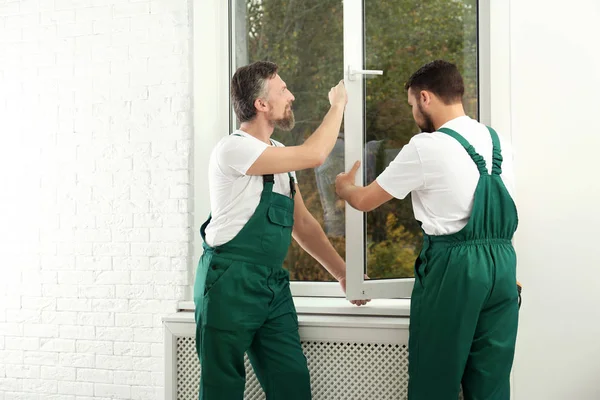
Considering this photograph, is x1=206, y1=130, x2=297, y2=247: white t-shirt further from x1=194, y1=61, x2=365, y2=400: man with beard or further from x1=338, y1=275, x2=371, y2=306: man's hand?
x1=338, y1=275, x2=371, y2=306: man's hand

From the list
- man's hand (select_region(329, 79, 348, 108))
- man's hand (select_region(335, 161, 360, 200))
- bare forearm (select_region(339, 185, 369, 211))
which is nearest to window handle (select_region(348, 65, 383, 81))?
man's hand (select_region(329, 79, 348, 108))

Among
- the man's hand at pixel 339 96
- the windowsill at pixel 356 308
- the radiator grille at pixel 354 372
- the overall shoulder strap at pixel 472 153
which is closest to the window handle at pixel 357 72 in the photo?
the man's hand at pixel 339 96

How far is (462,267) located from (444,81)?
26.4 inches

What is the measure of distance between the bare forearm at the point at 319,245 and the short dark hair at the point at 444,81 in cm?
74

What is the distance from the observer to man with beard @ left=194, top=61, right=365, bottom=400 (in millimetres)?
2346

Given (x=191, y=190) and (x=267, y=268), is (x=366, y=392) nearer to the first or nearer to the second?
(x=267, y=268)

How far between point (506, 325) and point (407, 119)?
0.94m

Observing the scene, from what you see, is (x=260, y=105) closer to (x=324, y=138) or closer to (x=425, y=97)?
(x=324, y=138)

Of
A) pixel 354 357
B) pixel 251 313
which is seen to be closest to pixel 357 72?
pixel 251 313

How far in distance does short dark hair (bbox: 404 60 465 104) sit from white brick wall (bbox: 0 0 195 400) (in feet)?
4.04

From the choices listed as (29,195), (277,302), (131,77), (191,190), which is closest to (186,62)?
(131,77)

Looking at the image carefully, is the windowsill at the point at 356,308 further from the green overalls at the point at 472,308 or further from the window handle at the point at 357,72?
the window handle at the point at 357,72

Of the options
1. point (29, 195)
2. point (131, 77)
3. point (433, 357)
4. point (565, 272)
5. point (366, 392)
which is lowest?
point (366, 392)

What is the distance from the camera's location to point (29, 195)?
334 cm
